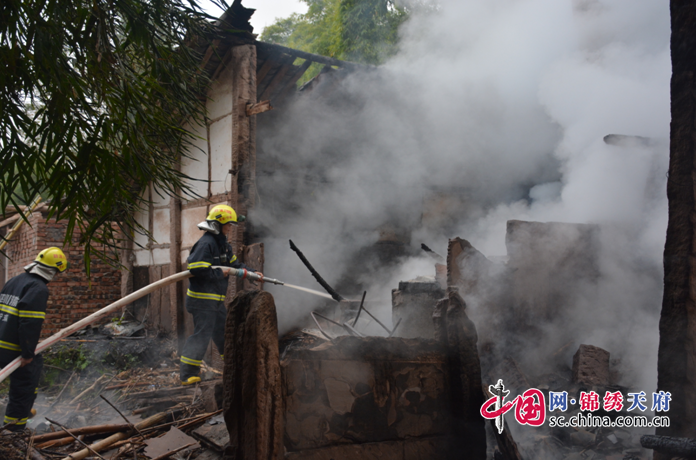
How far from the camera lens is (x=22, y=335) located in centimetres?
473

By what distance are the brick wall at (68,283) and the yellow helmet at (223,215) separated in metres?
4.98

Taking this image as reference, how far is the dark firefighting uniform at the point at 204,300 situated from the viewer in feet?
18.7

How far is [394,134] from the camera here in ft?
32.2

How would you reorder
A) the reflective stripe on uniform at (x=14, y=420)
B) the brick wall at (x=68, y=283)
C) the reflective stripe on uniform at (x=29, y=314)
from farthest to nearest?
the brick wall at (x=68, y=283) < the reflective stripe on uniform at (x=29, y=314) < the reflective stripe on uniform at (x=14, y=420)

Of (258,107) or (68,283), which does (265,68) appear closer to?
(258,107)

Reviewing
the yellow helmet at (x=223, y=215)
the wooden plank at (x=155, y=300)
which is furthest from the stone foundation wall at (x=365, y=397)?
the wooden plank at (x=155, y=300)

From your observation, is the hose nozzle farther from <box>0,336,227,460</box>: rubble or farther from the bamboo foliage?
the bamboo foliage

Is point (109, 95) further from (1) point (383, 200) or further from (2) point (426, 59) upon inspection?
(2) point (426, 59)

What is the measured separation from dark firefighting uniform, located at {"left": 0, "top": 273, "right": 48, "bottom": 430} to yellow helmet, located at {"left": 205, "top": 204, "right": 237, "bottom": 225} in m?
2.10

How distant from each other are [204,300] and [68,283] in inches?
230

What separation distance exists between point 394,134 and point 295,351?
7.52 metres

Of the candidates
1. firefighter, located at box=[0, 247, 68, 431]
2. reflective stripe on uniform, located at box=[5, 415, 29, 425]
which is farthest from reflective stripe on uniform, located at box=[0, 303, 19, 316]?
reflective stripe on uniform, located at box=[5, 415, 29, 425]

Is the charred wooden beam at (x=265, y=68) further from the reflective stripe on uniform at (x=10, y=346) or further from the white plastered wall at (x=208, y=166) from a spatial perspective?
the reflective stripe on uniform at (x=10, y=346)

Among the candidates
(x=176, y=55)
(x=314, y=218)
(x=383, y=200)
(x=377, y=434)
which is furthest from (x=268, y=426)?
(x=383, y=200)
